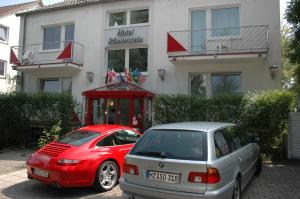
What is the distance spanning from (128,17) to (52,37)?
4.79m

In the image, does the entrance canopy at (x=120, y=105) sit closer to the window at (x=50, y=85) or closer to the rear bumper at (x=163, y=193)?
the window at (x=50, y=85)

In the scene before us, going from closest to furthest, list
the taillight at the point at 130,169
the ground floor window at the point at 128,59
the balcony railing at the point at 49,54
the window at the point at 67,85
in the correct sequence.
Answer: the taillight at the point at 130,169
the ground floor window at the point at 128,59
the balcony railing at the point at 49,54
the window at the point at 67,85

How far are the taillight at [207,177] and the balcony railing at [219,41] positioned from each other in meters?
8.77

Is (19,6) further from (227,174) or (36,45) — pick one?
(227,174)

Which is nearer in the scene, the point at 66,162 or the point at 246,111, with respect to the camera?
the point at 66,162

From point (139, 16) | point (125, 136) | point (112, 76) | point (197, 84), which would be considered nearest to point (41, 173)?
point (125, 136)

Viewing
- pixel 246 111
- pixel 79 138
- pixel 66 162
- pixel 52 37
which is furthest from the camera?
pixel 52 37

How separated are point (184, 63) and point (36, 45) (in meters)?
8.65

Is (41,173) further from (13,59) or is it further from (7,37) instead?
(7,37)

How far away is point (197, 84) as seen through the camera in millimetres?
14672

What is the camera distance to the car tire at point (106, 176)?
23.5 feet

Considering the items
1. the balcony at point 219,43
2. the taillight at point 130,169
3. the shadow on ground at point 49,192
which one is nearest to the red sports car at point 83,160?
the shadow on ground at point 49,192

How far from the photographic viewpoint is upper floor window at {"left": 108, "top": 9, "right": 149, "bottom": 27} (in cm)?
1593

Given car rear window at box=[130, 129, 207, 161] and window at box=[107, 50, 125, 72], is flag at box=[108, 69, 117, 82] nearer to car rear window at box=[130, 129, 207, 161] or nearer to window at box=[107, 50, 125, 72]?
window at box=[107, 50, 125, 72]
